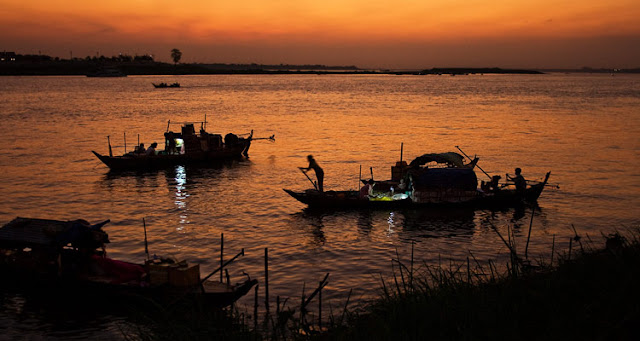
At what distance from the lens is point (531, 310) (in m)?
8.66

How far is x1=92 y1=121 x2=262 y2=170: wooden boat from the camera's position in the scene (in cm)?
3291

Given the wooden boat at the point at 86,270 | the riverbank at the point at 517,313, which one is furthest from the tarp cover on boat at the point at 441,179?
the riverbank at the point at 517,313

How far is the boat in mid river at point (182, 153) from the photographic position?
32.9 metres

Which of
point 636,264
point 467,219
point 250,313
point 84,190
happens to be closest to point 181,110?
point 84,190

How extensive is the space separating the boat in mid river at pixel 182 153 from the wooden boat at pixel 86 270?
18.6m

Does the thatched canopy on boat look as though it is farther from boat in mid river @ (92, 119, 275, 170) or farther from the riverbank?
boat in mid river @ (92, 119, 275, 170)

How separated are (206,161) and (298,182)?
866 cm

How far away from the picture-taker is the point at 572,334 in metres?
7.64

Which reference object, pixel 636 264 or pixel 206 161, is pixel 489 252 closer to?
pixel 636 264

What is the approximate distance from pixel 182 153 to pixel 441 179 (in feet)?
61.2

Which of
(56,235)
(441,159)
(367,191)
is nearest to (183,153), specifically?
(367,191)

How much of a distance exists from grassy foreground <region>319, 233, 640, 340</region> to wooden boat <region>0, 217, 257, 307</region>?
4.16 m

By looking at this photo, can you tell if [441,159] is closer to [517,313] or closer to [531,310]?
[531,310]

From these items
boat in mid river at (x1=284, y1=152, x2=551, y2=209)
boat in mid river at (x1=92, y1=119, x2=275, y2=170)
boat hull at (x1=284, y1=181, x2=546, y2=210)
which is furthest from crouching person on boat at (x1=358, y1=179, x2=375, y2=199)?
boat in mid river at (x1=92, y1=119, x2=275, y2=170)
